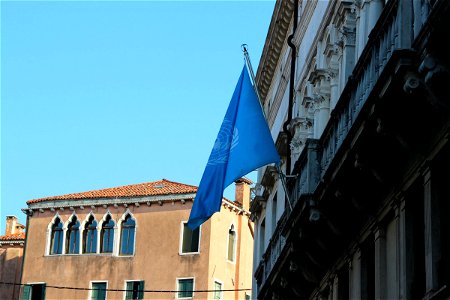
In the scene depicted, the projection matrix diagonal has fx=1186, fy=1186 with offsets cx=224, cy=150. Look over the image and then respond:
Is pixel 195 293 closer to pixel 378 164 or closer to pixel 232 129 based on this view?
pixel 232 129

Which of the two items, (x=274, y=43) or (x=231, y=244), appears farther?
(x=231, y=244)

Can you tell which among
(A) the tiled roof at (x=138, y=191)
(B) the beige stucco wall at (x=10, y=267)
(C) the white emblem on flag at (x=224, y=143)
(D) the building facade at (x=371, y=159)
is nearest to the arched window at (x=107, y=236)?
(A) the tiled roof at (x=138, y=191)

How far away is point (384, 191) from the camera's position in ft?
58.6

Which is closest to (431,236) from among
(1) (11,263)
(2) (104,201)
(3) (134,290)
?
(3) (134,290)

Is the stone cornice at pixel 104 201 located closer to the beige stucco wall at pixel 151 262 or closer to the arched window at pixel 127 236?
the beige stucco wall at pixel 151 262

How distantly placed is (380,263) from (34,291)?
1694 inches

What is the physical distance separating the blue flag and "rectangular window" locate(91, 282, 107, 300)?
34775 millimetres

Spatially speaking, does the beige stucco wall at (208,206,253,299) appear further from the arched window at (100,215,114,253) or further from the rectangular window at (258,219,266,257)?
the rectangular window at (258,219,266,257)

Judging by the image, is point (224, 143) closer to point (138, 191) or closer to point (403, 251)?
point (403, 251)

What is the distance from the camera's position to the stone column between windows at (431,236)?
590 inches

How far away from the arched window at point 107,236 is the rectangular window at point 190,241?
3641mm

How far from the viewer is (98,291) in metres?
57.5

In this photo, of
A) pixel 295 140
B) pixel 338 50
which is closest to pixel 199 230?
pixel 295 140

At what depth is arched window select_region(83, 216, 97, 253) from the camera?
58531 mm
